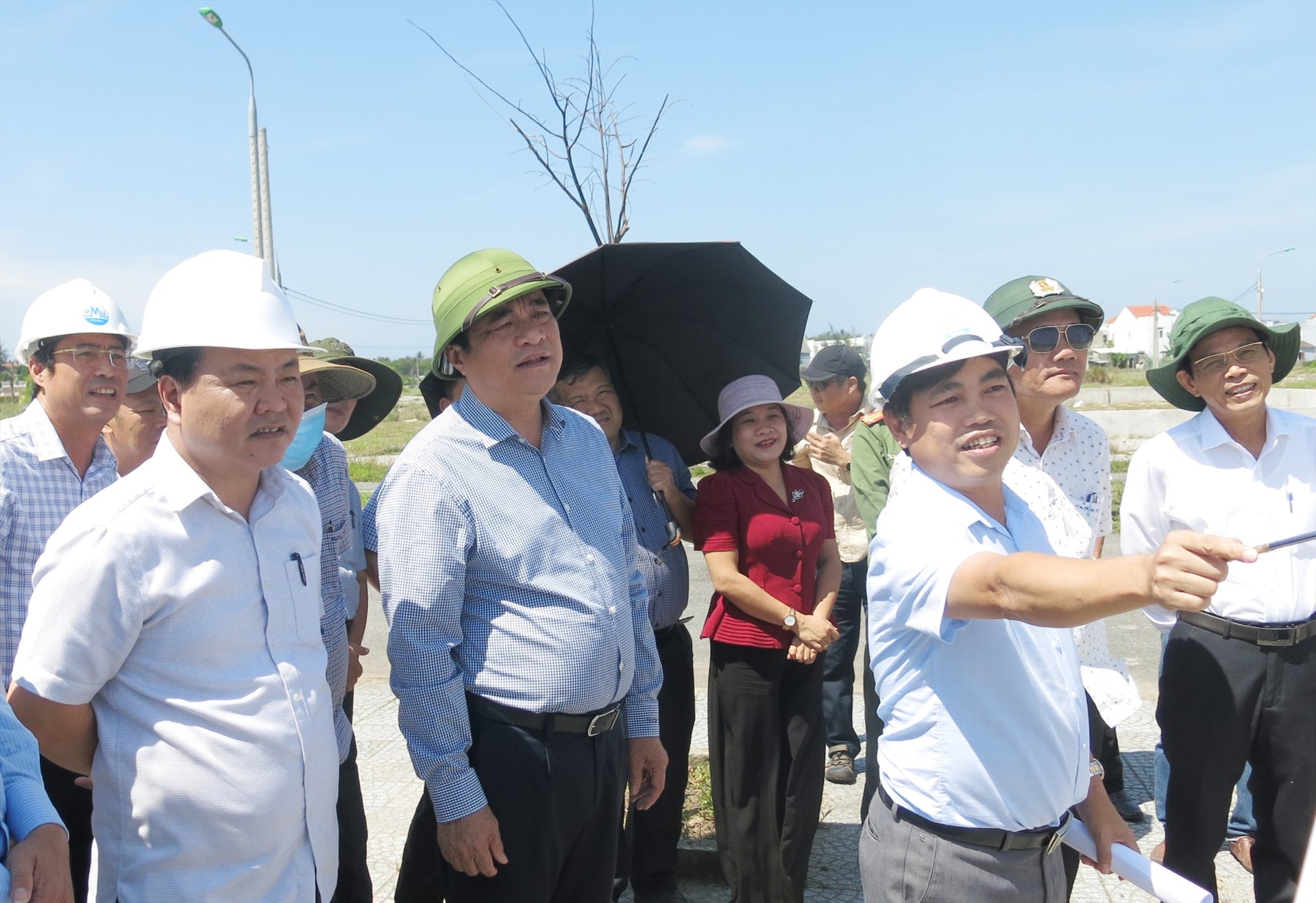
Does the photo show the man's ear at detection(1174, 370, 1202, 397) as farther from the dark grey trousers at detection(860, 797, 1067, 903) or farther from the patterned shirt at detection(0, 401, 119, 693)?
the patterned shirt at detection(0, 401, 119, 693)

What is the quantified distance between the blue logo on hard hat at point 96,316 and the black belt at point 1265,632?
354 centimetres

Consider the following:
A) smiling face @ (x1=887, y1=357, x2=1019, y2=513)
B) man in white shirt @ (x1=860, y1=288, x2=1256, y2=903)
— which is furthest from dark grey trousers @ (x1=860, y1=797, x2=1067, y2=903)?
smiling face @ (x1=887, y1=357, x2=1019, y2=513)

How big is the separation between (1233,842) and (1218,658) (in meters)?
1.35

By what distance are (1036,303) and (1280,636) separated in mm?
1280

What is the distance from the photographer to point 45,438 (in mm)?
3000

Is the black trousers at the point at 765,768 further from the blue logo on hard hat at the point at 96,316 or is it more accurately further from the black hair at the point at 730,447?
the blue logo on hard hat at the point at 96,316

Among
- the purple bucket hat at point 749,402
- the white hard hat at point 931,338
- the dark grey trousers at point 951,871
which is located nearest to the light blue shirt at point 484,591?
the dark grey trousers at point 951,871

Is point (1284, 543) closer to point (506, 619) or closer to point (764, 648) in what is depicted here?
point (506, 619)

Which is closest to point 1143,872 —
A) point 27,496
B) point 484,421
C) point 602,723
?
point 602,723

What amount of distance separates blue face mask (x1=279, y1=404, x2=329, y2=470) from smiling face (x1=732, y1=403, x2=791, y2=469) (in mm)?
1543

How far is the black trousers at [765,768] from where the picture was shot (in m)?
3.56

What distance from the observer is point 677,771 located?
384cm

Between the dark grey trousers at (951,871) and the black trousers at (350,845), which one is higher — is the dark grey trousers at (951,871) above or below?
above

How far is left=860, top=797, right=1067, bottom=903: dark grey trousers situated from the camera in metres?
2.08
